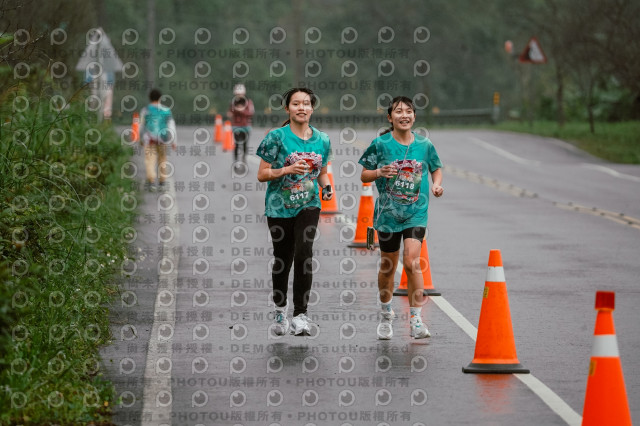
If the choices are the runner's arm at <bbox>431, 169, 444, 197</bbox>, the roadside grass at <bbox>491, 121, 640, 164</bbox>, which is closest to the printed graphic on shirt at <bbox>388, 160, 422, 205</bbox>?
the runner's arm at <bbox>431, 169, 444, 197</bbox>

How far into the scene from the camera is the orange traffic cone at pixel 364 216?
1611cm

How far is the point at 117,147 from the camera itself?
2348cm

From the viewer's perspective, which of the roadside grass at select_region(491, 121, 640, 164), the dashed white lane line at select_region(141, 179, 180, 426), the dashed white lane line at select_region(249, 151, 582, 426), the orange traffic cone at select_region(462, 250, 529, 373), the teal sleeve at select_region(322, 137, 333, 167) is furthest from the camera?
the roadside grass at select_region(491, 121, 640, 164)

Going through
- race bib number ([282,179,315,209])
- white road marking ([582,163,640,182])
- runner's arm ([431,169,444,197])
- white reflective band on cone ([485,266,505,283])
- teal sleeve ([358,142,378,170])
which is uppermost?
white road marking ([582,163,640,182])

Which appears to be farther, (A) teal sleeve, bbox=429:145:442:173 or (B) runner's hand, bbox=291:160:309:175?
(A) teal sleeve, bbox=429:145:442:173

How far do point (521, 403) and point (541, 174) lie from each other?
2312 cm

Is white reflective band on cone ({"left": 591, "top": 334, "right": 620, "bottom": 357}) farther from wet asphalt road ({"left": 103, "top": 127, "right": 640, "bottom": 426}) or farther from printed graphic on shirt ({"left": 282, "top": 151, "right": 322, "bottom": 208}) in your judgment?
printed graphic on shirt ({"left": 282, "top": 151, "right": 322, "bottom": 208})

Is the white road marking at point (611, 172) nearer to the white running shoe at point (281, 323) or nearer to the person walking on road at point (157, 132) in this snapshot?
the person walking on road at point (157, 132)

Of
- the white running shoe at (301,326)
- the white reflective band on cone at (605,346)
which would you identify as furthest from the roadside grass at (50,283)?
the white reflective band on cone at (605,346)

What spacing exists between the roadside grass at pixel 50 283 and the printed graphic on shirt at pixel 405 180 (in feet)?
7.97

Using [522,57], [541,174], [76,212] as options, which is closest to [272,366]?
[76,212]

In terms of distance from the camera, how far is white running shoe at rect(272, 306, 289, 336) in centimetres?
1047

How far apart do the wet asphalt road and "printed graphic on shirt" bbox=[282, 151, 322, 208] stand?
1057 millimetres

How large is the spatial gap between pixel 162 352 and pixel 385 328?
171 centimetres
